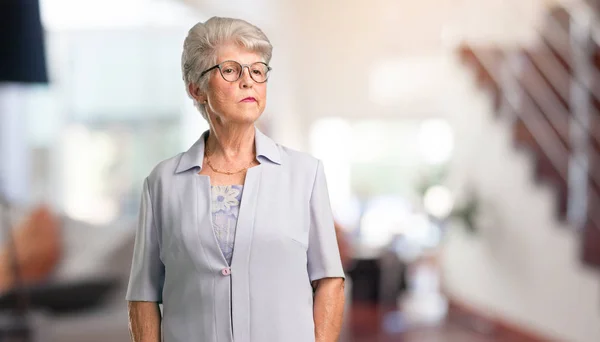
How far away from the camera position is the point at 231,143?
2.88 ft

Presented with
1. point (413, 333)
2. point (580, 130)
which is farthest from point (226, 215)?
point (413, 333)

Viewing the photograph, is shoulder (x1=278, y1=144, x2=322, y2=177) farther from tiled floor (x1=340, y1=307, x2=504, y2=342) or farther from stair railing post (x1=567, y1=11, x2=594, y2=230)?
tiled floor (x1=340, y1=307, x2=504, y2=342)

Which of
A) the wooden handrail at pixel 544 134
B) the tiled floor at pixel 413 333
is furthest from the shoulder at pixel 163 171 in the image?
the tiled floor at pixel 413 333

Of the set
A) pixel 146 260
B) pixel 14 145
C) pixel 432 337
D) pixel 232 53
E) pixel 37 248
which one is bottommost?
pixel 432 337

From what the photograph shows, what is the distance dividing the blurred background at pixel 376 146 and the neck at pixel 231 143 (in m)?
0.89

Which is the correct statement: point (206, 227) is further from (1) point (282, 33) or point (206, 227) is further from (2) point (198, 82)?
(1) point (282, 33)

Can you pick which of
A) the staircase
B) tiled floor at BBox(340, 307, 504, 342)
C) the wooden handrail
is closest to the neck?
the staircase

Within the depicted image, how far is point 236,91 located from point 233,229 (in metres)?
0.14

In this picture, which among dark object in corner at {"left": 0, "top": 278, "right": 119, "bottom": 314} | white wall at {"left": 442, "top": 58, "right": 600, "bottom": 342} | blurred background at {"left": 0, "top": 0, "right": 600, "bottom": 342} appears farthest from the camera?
white wall at {"left": 442, "top": 58, "right": 600, "bottom": 342}

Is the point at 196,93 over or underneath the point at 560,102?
underneath

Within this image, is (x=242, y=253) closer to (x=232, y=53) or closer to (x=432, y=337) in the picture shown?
(x=232, y=53)

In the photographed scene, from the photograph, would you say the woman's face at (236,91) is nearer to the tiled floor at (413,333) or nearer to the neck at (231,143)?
the neck at (231,143)

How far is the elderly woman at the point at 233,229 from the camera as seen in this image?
83cm

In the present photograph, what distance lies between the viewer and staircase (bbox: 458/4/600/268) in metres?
4.00
